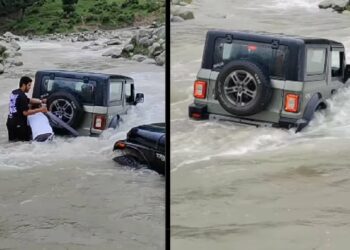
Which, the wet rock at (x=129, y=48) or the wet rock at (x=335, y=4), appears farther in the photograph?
the wet rock at (x=129, y=48)

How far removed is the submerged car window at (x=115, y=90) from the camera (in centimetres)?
207

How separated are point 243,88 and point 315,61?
258 mm

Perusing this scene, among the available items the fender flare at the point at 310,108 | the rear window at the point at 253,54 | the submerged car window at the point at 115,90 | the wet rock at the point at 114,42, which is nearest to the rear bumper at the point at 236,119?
the fender flare at the point at 310,108

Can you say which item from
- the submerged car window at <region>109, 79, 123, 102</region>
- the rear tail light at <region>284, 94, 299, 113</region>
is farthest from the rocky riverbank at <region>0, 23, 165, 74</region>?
the rear tail light at <region>284, 94, 299, 113</region>

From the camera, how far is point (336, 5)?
81.4 inches

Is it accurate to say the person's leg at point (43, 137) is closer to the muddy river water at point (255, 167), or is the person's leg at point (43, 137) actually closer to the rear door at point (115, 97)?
the rear door at point (115, 97)

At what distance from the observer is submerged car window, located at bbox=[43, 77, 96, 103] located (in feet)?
6.78

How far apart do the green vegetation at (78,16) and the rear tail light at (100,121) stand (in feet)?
1.10

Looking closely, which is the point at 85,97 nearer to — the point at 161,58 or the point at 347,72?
the point at 161,58

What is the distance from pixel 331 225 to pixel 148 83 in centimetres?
79

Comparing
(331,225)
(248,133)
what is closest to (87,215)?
(248,133)

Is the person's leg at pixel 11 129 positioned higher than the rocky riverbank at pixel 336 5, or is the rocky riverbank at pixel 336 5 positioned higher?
the rocky riverbank at pixel 336 5

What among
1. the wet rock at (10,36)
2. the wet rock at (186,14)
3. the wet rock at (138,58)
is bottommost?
the wet rock at (138,58)

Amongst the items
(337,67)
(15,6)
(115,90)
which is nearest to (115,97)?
(115,90)
